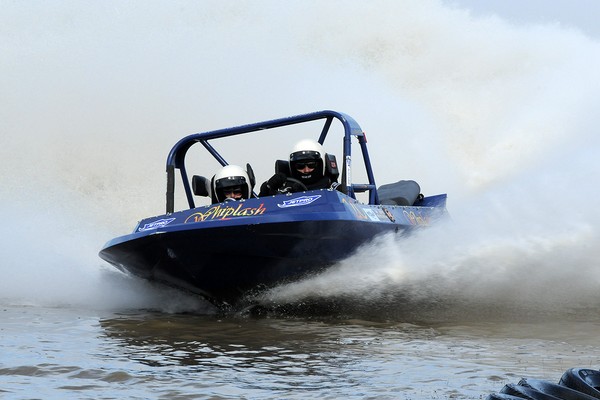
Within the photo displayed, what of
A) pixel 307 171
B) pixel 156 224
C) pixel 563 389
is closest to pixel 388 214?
pixel 307 171

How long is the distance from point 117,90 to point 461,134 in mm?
9479

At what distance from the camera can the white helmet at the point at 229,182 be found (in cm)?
951

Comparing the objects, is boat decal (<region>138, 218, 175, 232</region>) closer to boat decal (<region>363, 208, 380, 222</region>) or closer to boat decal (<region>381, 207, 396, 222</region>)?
boat decal (<region>363, 208, 380, 222</region>)

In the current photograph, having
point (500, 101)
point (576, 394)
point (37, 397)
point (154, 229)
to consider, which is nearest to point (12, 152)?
point (500, 101)

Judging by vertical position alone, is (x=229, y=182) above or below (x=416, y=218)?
above

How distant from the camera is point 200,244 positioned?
841 cm

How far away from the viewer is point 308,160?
31.6ft

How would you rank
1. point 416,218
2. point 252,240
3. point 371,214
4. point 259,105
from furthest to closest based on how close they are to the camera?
point 259,105 < point 416,218 < point 371,214 < point 252,240

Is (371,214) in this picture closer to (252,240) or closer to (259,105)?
(252,240)

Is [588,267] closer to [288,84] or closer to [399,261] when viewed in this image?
[399,261]

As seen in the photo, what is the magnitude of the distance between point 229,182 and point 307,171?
0.79m

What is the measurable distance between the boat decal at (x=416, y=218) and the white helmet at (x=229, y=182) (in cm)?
168

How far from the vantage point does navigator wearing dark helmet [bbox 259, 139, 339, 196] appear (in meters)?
9.62

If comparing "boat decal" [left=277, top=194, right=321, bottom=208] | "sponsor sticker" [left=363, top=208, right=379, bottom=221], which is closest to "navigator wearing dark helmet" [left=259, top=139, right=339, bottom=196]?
"sponsor sticker" [left=363, top=208, right=379, bottom=221]
